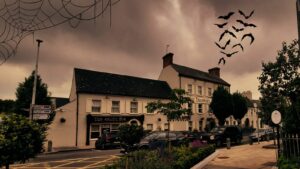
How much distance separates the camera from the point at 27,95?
22.5 m

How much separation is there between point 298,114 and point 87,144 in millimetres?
21998

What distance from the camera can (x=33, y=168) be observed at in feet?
44.7

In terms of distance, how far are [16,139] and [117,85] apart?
2446 cm

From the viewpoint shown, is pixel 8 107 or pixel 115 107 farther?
pixel 8 107

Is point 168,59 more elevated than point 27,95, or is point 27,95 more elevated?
point 168,59

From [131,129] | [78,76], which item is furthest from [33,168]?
[78,76]

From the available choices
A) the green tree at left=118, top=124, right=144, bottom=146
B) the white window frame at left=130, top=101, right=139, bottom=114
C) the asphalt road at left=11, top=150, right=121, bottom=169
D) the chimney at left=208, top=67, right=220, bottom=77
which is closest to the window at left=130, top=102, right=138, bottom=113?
the white window frame at left=130, top=101, right=139, bottom=114

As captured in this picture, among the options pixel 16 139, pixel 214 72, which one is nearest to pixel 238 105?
pixel 214 72

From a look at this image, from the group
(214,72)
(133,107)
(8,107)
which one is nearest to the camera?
(8,107)

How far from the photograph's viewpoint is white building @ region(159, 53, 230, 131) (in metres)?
37.3

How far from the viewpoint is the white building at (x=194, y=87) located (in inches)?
1469

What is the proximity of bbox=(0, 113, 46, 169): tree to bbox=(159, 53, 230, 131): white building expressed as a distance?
30.0 meters

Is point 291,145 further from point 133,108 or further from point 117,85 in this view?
point 117,85

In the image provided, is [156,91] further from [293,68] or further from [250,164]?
[250,164]
